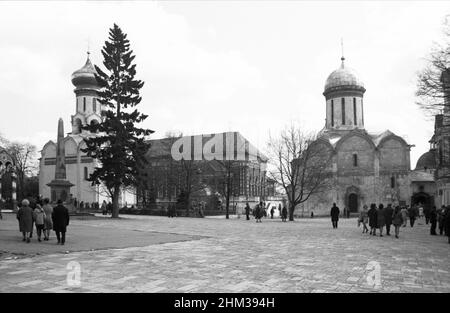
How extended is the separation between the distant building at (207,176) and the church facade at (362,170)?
6.69 meters

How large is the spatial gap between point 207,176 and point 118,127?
2154cm

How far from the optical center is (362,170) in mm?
47500

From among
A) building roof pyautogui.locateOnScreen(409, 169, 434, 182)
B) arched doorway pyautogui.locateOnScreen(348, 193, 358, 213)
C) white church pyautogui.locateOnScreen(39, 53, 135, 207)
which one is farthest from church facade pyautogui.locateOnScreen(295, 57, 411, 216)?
white church pyautogui.locateOnScreen(39, 53, 135, 207)

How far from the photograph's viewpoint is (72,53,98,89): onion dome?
6100 cm

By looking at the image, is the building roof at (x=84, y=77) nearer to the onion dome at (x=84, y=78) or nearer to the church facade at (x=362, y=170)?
the onion dome at (x=84, y=78)

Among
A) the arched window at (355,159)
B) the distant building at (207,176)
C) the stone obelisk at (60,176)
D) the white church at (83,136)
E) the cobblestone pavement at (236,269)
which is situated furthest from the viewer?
the white church at (83,136)

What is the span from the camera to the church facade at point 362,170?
152ft

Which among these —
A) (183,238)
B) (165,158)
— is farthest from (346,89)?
(183,238)

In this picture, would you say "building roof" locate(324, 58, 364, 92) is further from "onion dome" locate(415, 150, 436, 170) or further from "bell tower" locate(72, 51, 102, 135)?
"bell tower" locate(72, 51, 102, 135)

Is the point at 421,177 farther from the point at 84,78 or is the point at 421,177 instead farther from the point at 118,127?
the point at 84,78

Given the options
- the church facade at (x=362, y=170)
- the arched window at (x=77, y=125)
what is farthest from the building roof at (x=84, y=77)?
the church facade at (x=362, y=170)

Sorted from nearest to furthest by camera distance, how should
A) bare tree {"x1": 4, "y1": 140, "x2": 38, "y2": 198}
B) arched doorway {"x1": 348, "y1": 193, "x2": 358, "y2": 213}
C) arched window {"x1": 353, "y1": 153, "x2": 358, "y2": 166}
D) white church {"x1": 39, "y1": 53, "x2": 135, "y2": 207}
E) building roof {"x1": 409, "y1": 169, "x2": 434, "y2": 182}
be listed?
arched doorway {"x1": 348, "y1": 193, "x2": 358, "y2": 213} → arched window {"x1": 353, "y1": 153, "x2": 358, "y2": 166} → building roof {"x1": 409, "y1": 169, "x2": 434, "y2": 182} → white church {"x1": 39, "y1": 53, "x2": 135, "y2": 207} → bare tree {"x1": 4, "y1": 140, "x2": 38, "y2": 198}

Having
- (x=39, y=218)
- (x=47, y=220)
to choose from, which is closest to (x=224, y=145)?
(x=47, y=220)

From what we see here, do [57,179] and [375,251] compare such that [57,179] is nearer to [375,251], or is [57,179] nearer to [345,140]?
[375,251]
